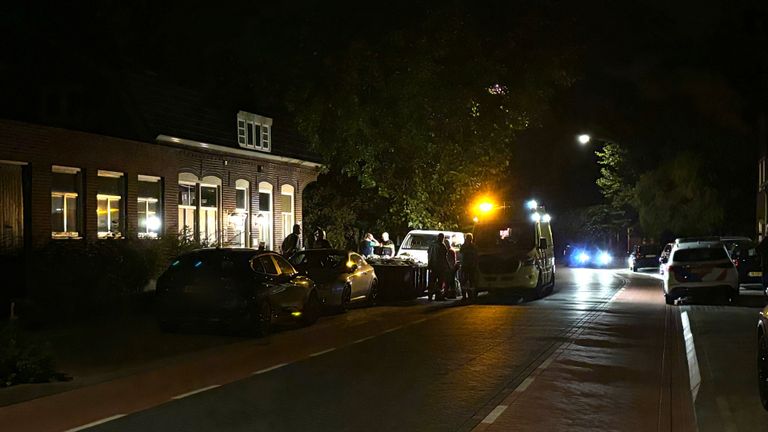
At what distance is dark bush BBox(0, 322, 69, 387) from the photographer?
10.3m

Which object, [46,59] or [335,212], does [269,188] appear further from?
[46,59]

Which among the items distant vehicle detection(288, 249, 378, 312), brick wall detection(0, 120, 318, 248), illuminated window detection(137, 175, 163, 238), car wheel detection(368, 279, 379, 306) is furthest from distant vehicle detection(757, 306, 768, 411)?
illuminated window detection(137, 175, 163, 238)

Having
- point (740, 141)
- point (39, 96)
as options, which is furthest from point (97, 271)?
point (740, 141)

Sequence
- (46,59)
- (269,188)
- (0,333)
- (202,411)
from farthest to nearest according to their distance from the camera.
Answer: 1. (269,188)
2. (46,59)
3. (0,333)
4. (202,411)

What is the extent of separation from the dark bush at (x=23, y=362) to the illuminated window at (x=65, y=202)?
11415 millimetres

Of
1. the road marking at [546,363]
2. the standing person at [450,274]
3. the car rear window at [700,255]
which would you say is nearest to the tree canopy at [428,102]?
the standing person at [450,274]

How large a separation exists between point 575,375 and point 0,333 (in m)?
7.51

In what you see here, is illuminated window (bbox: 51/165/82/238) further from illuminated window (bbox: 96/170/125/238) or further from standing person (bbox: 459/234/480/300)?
standing person (bbox: 459/234/480/300)

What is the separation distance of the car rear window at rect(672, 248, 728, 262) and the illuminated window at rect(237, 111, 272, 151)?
14.9 metres

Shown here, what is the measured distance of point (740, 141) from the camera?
137 ft

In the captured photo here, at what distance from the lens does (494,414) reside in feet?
28.2

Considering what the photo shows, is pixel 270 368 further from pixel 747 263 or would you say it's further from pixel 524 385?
pixel 747 263

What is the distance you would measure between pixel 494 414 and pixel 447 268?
14572 millimetres

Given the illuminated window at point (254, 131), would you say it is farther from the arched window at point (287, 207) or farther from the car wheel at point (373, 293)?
the car wheel at point (373, 293)
